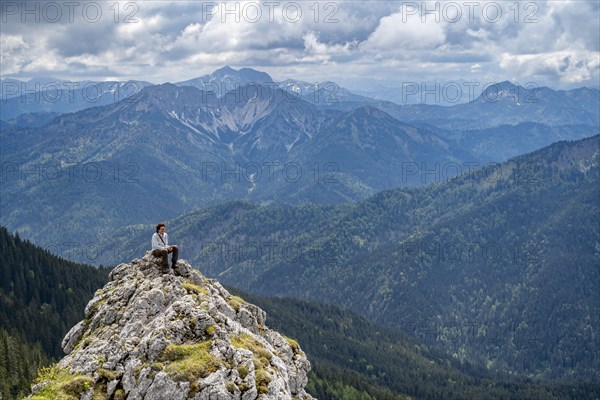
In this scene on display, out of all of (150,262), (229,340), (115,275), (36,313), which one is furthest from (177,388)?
(36,313)

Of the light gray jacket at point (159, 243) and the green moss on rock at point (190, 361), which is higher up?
the light gray jacket at point (159, 243)

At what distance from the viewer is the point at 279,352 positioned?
64.0 m

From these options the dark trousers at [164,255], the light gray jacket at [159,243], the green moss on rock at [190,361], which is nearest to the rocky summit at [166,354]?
the green moss on rock at [190,361]

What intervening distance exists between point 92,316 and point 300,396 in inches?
899

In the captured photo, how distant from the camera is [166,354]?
48781 millimetres

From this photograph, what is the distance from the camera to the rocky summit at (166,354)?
4691 centimetres

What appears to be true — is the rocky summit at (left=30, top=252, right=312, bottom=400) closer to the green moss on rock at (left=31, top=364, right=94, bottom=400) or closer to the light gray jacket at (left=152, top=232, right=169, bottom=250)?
the green moss on rock at (left=31, top=364, right=94, bottom=400)

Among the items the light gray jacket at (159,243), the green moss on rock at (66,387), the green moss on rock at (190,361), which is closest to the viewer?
the green moss on rock at (190,361)

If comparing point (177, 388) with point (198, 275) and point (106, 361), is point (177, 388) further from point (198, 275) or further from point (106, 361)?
point (198, 275)

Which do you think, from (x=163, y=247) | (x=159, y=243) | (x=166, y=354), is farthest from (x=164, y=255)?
(x=166, y=354)

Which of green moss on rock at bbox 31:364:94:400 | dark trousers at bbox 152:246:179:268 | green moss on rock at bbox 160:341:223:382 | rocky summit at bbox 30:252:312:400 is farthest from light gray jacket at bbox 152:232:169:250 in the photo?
green moss on rock at bbox 31:364:94:400

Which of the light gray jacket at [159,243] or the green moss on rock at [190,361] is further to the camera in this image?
the light gray jacket at [159,243]

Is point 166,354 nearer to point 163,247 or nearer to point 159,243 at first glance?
point 163,247

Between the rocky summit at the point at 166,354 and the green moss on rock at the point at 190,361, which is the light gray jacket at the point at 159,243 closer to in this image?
the rocky summit at the point at 166,354
